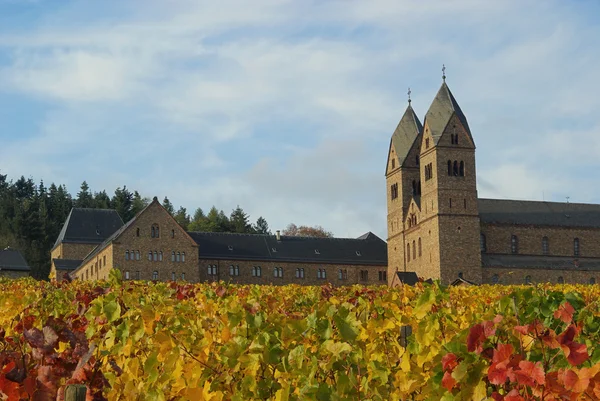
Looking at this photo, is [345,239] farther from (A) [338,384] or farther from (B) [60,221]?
(A) [338,384]

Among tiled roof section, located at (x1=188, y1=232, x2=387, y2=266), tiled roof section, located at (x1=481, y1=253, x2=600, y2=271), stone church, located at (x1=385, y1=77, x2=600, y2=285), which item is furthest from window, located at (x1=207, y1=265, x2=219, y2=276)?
tiled roof section, located at (x1=481, y1=253, x2=600, y2=271)

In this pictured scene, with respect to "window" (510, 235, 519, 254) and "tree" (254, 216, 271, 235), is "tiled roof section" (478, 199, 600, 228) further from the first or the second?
"tree" (254, 216, 271, 235)

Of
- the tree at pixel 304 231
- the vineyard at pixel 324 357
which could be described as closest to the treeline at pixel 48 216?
the tree at pixel 304 231

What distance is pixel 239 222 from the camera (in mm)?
143000

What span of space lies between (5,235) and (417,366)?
128 metres

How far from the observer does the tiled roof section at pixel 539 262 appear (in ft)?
296

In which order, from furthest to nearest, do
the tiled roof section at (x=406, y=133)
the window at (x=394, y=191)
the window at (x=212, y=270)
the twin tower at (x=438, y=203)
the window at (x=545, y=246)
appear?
the window at (x=394, y=191) → the tiled roof section at (x=406, y=133) → the window at (x=212, y=270) → the window at (x=545, y=246) → the twin tower at (x=438, y=203)

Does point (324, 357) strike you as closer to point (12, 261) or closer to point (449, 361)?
point (449, 361)

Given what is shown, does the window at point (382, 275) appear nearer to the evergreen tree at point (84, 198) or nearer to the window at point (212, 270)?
the window at point (212, 270)

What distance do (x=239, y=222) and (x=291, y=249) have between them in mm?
41447

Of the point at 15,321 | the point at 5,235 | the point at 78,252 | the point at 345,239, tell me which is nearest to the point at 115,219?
the point at 78,252

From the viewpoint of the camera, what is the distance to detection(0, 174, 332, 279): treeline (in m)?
129

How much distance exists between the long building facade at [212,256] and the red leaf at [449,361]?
83.3 metres

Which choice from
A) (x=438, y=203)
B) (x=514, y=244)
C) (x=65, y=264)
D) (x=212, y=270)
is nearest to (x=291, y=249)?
(x=212, y=270)
